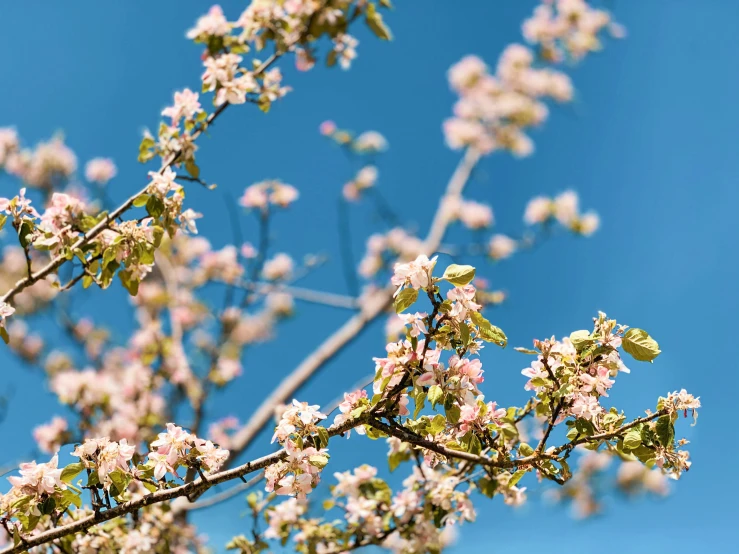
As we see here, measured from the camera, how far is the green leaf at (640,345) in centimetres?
204

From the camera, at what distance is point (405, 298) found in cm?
200

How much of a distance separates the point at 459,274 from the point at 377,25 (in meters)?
2.27

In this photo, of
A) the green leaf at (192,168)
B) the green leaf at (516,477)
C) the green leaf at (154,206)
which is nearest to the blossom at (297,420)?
the green leaf at (516,477)

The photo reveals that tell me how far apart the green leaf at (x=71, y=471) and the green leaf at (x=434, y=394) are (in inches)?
46.9

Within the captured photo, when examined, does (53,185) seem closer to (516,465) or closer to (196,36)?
(196,36)

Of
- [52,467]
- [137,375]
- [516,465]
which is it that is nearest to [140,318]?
[137,375]

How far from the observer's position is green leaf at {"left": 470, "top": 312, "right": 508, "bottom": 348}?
6.62 feet

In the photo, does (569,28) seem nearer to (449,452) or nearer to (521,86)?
(521,86)

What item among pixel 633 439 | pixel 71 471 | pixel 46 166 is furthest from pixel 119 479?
pixel 46 166

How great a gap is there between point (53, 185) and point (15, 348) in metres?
3.45

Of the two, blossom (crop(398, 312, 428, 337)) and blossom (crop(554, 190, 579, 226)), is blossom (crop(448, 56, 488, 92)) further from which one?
blossom (crop(398, 312, 428, 337))

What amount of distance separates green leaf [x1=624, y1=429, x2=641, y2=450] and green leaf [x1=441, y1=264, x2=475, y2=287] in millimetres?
771

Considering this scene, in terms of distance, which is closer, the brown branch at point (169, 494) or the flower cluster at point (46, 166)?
the brown branch at point (169, 494)

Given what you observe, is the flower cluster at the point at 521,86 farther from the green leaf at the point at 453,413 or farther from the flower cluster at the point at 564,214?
the green leaf at the point at 453,413
